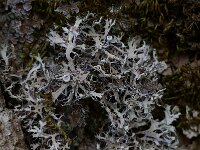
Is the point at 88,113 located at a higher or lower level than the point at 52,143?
higher

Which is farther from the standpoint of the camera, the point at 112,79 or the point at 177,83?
the point at 177,83

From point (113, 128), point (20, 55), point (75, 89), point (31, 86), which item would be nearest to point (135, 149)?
point (113, 128)

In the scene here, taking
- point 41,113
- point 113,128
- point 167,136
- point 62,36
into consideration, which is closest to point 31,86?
point 41,113

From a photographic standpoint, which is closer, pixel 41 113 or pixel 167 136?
pixel 41 113

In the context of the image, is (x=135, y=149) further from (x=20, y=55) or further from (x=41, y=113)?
(x=20, y=55)

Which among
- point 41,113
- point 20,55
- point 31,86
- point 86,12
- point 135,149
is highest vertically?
point 86,12

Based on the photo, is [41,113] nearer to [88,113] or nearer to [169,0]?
[88,113]

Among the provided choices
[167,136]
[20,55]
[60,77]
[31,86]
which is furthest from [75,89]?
[167,136]

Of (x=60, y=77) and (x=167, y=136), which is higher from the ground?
(x=60, y=77)
